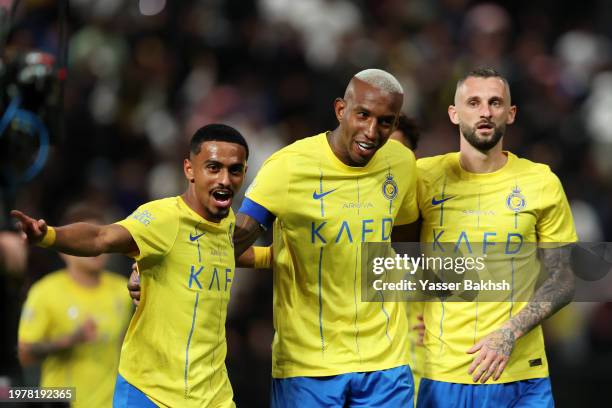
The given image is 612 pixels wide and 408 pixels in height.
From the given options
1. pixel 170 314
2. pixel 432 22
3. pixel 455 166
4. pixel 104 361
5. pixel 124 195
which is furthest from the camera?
pixel 432 22

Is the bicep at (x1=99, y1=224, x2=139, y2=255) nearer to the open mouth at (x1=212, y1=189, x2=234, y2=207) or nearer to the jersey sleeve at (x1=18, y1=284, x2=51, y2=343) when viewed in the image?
the open mouth at (x1=212, y1=189, x2=234, y2=207)

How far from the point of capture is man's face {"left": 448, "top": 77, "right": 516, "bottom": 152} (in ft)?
20.1

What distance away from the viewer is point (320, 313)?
5824 millimetres

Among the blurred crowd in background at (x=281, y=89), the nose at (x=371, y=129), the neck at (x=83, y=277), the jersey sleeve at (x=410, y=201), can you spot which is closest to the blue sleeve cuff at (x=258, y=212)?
the nose at (x=371, y=129)

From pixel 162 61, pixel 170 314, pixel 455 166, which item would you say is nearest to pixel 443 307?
pixel 455 166

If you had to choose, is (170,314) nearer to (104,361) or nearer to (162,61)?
(104,361)

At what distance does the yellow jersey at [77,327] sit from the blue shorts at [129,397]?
7.22 ft

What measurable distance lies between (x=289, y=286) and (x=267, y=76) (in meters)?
6.33

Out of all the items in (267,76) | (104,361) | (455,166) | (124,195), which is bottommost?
(104,361)

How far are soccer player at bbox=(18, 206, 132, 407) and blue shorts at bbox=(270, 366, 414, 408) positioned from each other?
7.19 feet

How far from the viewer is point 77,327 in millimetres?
7738

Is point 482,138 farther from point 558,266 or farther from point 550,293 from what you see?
point 550,293

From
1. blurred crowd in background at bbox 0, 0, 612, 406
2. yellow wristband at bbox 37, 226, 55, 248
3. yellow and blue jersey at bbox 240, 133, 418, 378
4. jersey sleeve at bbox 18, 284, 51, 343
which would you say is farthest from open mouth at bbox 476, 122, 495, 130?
blurred crowd in background at bbox 0, 0, 612, 406

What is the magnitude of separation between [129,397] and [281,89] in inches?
268
